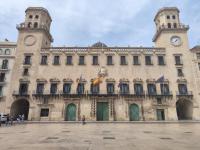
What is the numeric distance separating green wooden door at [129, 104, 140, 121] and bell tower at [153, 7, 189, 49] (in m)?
14.9

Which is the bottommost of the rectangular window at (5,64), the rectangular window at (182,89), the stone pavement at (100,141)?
the stone pavement at (100,141)

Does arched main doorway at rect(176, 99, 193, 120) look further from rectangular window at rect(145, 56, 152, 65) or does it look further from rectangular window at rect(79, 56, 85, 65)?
rectangular window at rect(79, 56, 85, 65)

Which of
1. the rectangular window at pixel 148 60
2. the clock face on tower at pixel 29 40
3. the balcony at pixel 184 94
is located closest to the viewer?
the balcony at pixel 184 94

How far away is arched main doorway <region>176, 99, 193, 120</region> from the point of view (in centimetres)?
3466

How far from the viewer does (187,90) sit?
1367 inches

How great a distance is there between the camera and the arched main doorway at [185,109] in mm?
34659

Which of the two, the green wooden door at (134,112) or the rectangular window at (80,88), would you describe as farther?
the rectangular window at (80,88)

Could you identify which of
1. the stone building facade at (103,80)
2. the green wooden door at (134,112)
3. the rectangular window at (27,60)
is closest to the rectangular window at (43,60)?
the stone building facade at (103,80)

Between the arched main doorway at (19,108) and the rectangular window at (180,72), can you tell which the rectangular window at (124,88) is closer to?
the rectangular window at (180,72)

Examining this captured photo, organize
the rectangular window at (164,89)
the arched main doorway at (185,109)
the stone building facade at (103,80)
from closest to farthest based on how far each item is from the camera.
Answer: the stone building facade at (103,80)
the rectangular window at (164,89)
the arched main doorway at (185,109)

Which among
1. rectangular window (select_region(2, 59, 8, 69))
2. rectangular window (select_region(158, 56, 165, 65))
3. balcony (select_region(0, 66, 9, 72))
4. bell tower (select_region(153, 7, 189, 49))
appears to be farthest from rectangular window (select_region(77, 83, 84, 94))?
bell tower (select_region(153, 7, 189, 49))

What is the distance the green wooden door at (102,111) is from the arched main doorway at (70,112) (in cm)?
461

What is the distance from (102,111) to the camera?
112ft

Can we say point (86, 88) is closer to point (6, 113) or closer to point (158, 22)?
point (6, 113)
